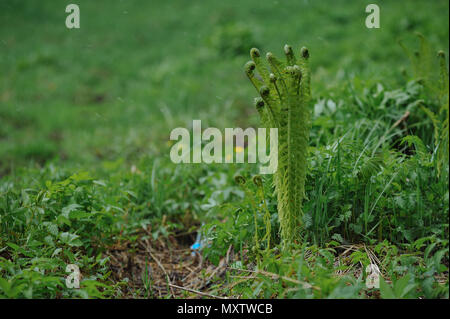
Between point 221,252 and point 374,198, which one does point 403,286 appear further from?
point 221,252

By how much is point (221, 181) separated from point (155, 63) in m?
4.28

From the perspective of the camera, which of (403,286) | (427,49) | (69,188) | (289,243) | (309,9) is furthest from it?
(309,9)

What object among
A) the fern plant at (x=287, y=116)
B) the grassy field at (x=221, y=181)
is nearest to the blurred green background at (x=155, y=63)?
the grassy field at (x=221, y=181)

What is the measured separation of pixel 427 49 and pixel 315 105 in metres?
0.77

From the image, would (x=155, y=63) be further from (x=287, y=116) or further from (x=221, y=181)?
(x=287, y=116)

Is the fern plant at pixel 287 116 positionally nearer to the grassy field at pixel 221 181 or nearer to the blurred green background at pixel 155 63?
the grassy field at pixel 221 181

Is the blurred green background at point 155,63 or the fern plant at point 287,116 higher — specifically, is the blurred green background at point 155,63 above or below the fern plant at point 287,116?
above

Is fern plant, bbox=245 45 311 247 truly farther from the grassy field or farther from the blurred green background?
the blurred green background

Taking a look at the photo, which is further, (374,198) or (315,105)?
(315,105)

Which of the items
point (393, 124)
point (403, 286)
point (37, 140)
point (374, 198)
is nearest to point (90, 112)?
point (37, 140)

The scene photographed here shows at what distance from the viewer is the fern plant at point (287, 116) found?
1556 mm

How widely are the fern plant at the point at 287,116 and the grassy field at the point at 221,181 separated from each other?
0.34ft

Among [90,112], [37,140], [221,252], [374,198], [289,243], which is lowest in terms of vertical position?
[221,252]

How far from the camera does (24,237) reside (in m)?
1.86
